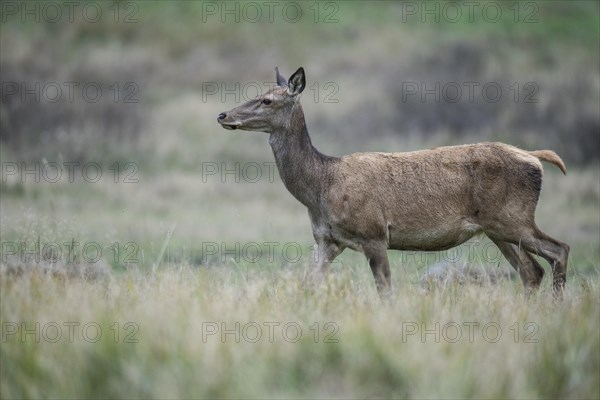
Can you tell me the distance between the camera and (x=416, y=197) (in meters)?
10.4

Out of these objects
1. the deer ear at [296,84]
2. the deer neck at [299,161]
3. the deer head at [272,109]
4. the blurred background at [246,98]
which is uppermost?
the deer ear at [296,84]

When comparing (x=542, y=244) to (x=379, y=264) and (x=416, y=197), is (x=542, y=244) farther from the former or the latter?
(x=379, y=264)

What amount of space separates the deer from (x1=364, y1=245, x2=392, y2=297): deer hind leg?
19 mm

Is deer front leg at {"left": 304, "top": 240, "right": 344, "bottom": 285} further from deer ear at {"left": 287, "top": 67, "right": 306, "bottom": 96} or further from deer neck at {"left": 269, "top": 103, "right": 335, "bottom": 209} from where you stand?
deer ear at {"left": 287, "top": 67, "right": 306, "bottom": 96}

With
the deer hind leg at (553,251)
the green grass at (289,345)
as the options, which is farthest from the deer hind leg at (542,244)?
the green grass at (289,345)

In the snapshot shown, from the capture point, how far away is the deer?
1025 centimetres

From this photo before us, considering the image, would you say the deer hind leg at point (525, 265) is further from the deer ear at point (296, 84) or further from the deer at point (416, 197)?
the deer ear at point (296, 84)

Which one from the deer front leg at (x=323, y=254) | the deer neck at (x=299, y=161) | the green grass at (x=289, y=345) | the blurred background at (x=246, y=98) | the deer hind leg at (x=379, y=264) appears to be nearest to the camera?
the green grass at (x=289, y=345)

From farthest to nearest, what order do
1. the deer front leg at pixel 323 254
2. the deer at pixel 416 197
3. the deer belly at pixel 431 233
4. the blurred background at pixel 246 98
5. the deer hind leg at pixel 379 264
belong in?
the blurred background at pixel 246 98 < the deer belly at pixel 431 233 < the deer at pixel 416 197 < the deer front leg at pixel 323 254 < the deer hind leg at pixel 379 264

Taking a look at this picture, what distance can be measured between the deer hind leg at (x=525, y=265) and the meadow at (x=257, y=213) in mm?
139

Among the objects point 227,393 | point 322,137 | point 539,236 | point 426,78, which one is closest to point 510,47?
point 426,78

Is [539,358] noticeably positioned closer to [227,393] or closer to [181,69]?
[227,393]

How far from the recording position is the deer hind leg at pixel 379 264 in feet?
32.8

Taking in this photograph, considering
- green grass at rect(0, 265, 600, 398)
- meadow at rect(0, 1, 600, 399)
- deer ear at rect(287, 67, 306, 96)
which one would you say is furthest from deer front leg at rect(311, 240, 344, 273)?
deer ear at rect(287, 67, 306, 96)
